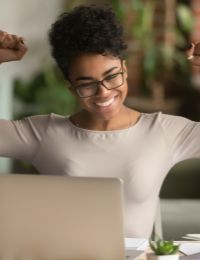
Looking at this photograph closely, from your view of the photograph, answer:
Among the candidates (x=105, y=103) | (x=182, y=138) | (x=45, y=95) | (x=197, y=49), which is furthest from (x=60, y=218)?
(x=45, y=95)

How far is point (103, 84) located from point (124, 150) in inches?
8.2

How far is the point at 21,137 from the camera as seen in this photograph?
209 centimetres

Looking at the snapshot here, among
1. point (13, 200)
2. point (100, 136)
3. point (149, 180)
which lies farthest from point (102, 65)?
point (13, 200)

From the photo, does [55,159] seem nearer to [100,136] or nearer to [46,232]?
[100,136]

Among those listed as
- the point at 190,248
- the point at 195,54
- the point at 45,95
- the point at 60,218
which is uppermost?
the point at 195,54

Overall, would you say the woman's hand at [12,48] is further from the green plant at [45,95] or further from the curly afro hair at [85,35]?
the green plant at [45,95]

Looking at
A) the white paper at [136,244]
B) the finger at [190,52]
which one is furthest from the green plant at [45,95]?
the white paper at [136,244]

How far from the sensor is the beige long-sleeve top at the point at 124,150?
2.04m

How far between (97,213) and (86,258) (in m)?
0.10

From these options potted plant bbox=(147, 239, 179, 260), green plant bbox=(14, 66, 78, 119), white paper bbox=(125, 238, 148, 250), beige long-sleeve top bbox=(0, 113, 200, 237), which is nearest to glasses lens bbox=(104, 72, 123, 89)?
beige long-sleeve top bbox=(0, 113, 200, 237)

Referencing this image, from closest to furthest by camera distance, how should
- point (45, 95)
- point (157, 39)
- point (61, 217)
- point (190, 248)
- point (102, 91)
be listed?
point (61, 217), point (190, 248), point (102, 91), point (45, 95), point (157, 39)

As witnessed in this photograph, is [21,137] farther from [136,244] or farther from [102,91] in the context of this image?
[136,244]

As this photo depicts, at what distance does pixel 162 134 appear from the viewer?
2.08 metres

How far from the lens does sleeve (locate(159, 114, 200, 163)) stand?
6.80ft
